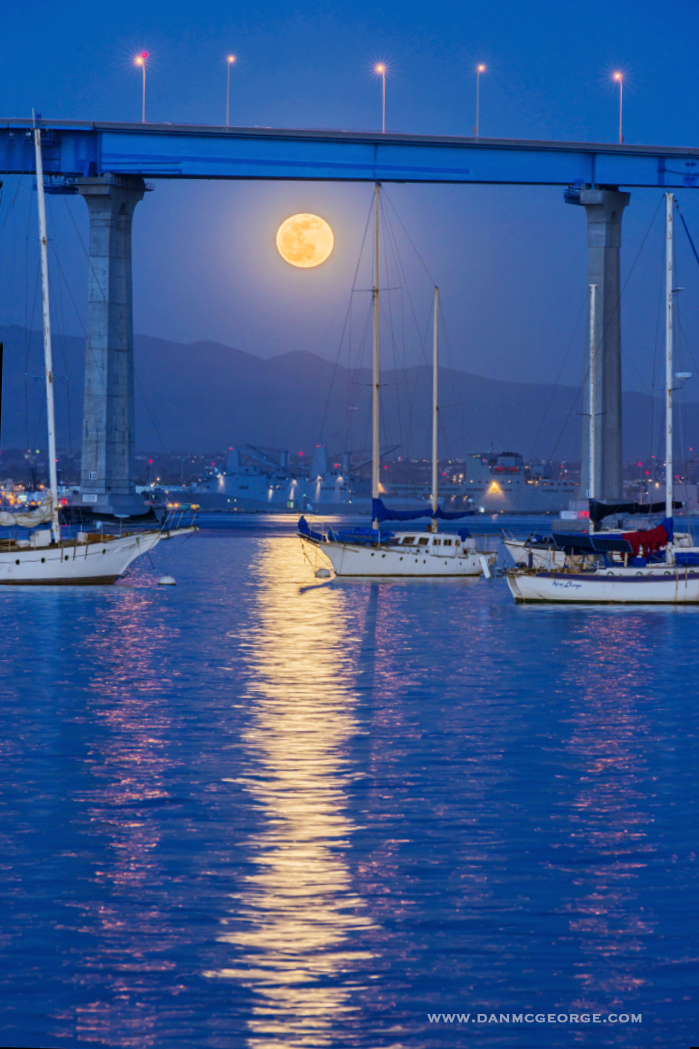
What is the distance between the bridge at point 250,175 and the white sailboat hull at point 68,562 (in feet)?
94.5

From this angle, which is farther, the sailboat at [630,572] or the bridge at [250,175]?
the bridge at [250,175]

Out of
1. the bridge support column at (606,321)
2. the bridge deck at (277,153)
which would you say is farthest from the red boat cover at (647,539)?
the bridge deck at (277,153)

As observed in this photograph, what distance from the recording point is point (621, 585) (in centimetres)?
3894

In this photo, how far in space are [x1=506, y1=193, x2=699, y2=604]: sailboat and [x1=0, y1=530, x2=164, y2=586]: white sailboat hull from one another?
54.7 ft

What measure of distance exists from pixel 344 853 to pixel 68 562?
37.0 meters

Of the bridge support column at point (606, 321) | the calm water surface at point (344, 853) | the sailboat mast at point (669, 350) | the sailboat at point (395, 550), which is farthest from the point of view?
the bridge support column at point (606, 321)

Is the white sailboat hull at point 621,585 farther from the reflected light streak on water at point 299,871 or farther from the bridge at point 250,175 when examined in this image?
the bridge at point 250,175

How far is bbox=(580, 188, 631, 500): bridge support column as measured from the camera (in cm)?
7850

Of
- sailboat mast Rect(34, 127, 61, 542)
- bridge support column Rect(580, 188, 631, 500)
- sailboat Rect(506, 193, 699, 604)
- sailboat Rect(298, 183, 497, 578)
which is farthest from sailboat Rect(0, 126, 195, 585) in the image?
bridge support column Rect(580, 188, 631, 500)

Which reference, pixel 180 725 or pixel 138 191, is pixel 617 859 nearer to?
pixel 180 725

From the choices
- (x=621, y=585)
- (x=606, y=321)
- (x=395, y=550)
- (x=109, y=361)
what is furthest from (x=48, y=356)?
(x=606, y=321)

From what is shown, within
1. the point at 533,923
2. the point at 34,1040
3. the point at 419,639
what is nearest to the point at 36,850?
the point at 34,1040

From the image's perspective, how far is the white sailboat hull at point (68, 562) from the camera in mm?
46281

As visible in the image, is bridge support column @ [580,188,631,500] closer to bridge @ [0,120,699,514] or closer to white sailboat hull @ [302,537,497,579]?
bridge @ [0,120,699,514]
